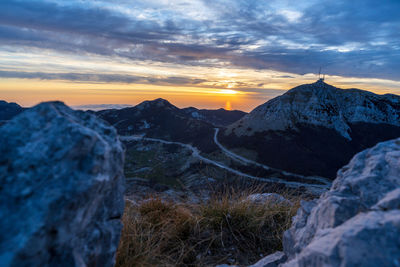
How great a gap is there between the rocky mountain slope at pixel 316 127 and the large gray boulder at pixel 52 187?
70050 mm

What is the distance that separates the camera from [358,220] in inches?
86.7

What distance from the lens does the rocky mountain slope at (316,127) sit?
75.5 meters

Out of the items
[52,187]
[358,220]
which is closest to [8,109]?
[52,187]

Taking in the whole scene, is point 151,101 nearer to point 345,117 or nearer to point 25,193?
point 345,117

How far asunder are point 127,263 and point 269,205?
402cm

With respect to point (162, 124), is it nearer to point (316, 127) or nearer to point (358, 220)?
point (316, 127)

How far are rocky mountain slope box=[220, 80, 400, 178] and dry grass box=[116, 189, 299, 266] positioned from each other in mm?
66310

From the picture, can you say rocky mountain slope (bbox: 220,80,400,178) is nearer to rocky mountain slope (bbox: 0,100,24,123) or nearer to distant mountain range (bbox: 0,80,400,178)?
distant mountain range (bbox: 0,80,400,178)

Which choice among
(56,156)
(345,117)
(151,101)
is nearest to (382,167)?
(56,156)

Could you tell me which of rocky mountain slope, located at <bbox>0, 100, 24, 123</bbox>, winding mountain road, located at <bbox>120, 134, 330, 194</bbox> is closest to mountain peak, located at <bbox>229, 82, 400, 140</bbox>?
winding mountain road, located at <bbox>120, 134, 330, 194</bbox>

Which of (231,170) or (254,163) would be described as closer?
(231,170)

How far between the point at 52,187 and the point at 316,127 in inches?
3895

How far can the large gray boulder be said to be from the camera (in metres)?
1.92

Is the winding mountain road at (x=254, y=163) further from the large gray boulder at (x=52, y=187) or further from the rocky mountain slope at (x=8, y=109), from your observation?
the rocky mountain slope at (x=8, y=109)
